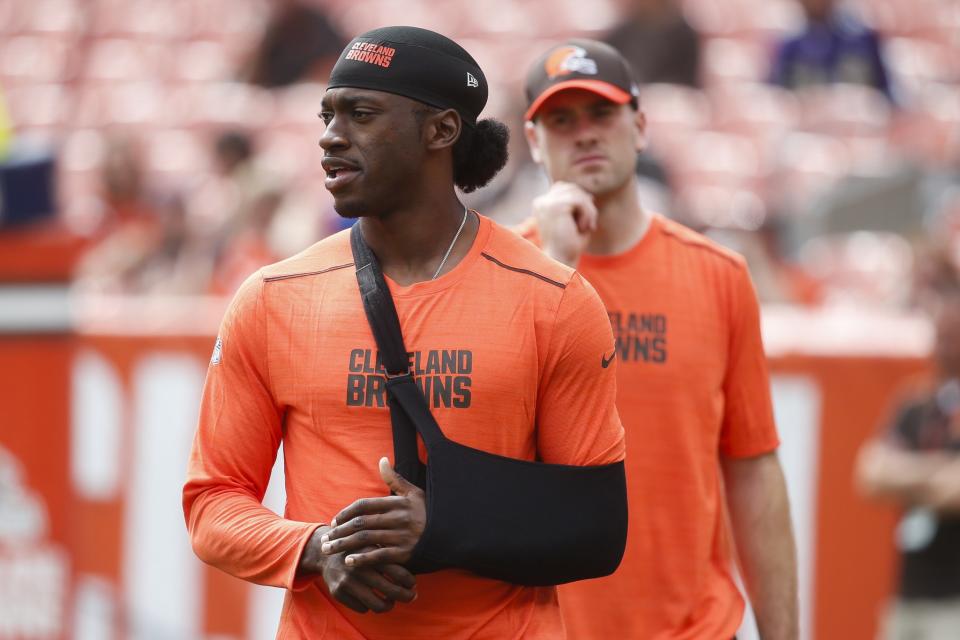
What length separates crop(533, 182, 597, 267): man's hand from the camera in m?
3.83

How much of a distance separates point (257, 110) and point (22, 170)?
5.05m

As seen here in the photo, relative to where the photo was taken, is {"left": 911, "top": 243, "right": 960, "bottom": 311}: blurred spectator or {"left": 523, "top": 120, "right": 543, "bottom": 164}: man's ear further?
{"left": 911, "top": 243, "right": 960, "bottom": 311}: blurred spectator

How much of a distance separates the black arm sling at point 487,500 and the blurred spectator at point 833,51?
770 centimetres

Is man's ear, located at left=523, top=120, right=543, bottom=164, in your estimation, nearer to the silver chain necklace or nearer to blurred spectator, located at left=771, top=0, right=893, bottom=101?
the silver chain necklace

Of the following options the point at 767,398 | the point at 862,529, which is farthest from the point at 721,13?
the point at 767,398

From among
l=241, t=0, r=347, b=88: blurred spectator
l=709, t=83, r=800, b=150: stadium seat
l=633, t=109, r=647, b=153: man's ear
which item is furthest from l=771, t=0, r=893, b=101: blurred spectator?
l=633, t=109, r=647, b=153: man's ear

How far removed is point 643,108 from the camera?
709cm

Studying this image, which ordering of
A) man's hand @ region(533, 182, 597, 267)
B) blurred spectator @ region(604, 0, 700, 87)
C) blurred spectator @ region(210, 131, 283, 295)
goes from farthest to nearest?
blurred spectator @ region(604, 0, 700, 87) → blurred spectator @ region(210, 131, 283, 295) → man's hand @ region(533, 182, 597, 267)

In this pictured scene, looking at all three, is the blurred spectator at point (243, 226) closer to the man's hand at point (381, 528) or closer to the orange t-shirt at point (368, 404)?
the orange t-shirt at point (368, 404)

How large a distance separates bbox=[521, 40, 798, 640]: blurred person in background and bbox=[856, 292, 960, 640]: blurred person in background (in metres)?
2.60

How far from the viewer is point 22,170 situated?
279 inches

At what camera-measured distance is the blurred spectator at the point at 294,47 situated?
38.2 feet

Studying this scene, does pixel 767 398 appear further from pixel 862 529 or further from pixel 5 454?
pixel 5 454

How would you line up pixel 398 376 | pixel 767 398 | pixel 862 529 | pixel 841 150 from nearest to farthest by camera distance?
pixel 398 376 → pixel 767 398 → pixel 862 529 → pixel 841 150
